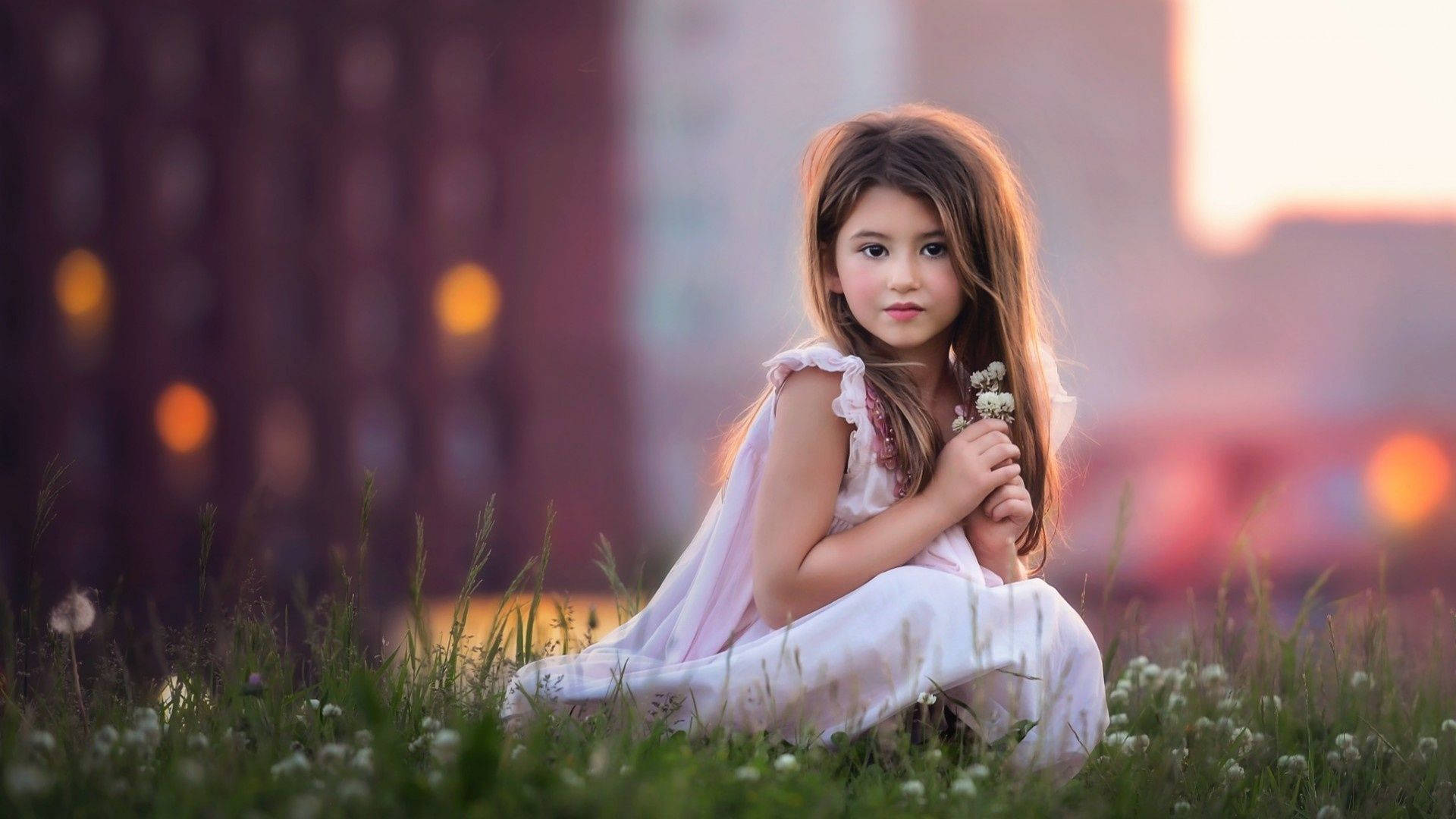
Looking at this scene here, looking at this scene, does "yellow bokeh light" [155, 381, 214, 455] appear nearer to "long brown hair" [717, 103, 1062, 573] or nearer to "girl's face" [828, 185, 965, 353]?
"long brown hair" [717, 103, 1062, 573]

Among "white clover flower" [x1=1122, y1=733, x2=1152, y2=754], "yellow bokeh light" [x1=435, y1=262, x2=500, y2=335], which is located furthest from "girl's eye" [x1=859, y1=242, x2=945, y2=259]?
"yellow bokeh light" [x1=435, y1=262, x2=500, y2=335]

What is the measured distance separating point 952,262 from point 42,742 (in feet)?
5.42

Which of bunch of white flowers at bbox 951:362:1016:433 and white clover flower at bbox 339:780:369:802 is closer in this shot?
white clover flower at bbox 339:780:369:802

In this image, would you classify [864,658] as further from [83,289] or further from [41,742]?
[83,289]

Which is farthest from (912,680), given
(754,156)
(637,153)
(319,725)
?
(754,156)

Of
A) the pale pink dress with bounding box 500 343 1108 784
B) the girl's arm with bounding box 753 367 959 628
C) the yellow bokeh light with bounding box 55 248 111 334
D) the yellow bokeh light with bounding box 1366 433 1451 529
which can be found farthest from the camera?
the yellow bokeh light with bounding box 1366 433 1451 529

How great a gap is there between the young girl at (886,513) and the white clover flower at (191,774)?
736 mm

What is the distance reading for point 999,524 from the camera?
100 inches

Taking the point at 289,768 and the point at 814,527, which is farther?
the point at 814,527

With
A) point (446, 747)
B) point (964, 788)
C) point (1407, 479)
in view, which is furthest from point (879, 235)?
point (1407, 479)

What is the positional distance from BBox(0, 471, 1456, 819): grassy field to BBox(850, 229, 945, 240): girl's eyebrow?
30.2 inches

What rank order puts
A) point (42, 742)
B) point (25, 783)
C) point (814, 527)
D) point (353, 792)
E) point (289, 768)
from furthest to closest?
point (814, 527), point (42, 742), point (289, 768), point (353, 792), point (25, 783)

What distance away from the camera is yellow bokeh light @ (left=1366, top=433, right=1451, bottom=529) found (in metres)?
23.1

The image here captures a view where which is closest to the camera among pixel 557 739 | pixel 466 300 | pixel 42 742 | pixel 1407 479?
pixel 42 742
